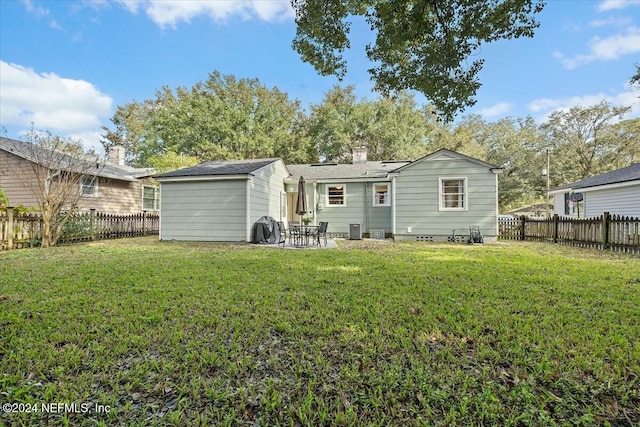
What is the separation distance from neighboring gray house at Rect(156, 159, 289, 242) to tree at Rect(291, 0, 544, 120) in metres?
5.53

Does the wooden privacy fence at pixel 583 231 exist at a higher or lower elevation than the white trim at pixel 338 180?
lower

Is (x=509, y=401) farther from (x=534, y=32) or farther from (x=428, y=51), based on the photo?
(x=534, y=32)

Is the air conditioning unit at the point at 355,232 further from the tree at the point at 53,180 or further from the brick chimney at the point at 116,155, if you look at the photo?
the brick chimney at the point at 116,155

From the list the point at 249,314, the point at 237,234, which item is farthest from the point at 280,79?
the point at 249,314

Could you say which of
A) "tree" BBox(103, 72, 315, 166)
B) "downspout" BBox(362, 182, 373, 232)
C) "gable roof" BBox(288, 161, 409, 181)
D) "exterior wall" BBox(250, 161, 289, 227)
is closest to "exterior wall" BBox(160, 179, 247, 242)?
"exterior wall" BBox(250, 161, 289, 227)

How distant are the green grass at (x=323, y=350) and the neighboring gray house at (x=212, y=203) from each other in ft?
20.2

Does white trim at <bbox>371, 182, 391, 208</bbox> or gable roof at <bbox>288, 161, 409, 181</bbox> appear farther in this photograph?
gable roof at <bbox>288, 161, 409, 181</bbox>

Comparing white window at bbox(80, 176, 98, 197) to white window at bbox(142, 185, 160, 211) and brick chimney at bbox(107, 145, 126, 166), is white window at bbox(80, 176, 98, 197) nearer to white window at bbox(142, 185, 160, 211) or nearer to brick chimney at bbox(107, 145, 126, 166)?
white window at bbox(142, 185, 160, 211)

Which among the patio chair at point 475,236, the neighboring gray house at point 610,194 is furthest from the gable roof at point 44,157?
the neighboring gray house at point 610,194

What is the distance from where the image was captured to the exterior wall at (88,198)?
13.5 meters

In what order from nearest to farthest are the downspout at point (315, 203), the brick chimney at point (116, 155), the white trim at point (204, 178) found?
the white trim at point (204, 178)
the downspout at point (315, 203)
the brick chimney at point (116, 155)

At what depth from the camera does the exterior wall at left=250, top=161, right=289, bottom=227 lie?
11.4 meters

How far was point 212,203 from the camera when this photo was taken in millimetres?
11383

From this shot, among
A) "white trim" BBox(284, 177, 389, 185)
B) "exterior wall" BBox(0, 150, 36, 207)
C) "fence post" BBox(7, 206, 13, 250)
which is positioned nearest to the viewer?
"fence post" BBox(7, 206, 13, 250)
